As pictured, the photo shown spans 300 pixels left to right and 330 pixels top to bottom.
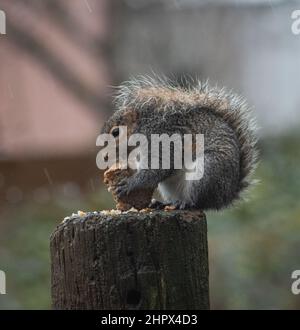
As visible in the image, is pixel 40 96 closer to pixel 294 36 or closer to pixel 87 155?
pixel 87 155

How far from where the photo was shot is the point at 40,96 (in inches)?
343

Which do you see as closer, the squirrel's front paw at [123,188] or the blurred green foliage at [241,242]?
the squirrel's front paw at [123,188]

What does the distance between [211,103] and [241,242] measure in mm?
2784

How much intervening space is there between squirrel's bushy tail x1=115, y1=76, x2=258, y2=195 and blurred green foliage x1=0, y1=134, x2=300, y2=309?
1.99m

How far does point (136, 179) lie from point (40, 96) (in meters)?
5.94

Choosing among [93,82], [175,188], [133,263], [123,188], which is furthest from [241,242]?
[133,263]

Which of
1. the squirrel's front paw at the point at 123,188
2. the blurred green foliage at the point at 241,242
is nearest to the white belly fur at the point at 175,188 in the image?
the squirrel's front paw at the point at 123,188

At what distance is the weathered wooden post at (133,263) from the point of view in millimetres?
2238

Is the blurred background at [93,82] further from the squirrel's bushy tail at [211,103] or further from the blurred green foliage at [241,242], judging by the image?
the squirrel's bushy tail at [211,103]

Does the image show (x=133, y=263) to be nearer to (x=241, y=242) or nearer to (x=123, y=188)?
(x=123, y=188)

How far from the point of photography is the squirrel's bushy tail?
10.1 feet

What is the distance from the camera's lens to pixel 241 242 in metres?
5.73

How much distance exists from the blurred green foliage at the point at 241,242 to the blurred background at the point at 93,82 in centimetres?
1

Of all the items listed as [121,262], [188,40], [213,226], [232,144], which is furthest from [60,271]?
[188,40]
